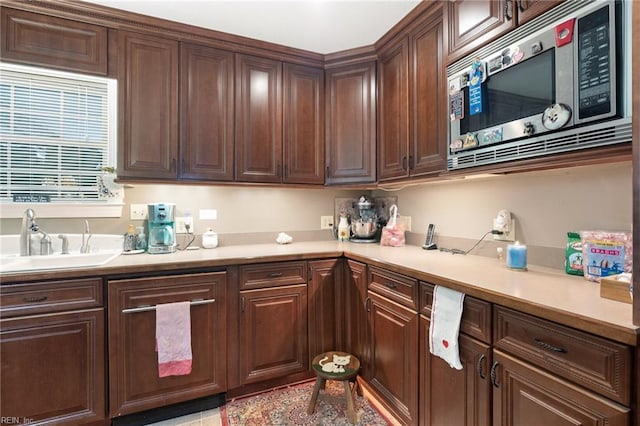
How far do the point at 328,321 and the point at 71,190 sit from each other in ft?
6.33

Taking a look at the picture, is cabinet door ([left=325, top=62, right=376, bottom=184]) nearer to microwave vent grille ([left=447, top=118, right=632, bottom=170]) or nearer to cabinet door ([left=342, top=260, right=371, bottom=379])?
cabinet door ([left=342, top=260, right=371, bottom=379])

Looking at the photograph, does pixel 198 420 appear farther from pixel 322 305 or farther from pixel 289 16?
pixel 289 16

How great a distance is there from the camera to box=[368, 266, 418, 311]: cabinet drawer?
1.51m

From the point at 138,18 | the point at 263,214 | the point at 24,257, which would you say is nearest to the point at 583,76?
the point at 263,214

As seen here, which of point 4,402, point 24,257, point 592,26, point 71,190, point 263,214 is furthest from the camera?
point 263,214

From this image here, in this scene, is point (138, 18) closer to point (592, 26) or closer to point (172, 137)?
point (172, 137)

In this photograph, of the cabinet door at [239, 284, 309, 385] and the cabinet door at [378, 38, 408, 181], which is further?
the cabinet door at [378, 38, 408, 181]

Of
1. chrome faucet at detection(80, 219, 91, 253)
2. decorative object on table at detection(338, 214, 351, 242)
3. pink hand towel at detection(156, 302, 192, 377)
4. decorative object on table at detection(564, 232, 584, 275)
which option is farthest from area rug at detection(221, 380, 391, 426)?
chrome faucet at detection(80, 219, 91, 253)

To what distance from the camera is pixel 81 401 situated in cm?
155

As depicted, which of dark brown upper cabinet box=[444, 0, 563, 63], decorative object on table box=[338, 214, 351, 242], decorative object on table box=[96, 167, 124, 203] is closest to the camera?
dark brown upper cabinet box=[444, 0, 563, 63]

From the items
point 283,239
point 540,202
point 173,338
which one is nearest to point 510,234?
point 540,202

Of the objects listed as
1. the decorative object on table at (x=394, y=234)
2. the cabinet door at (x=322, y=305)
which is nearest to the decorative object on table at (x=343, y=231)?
the decorative object on table at (x=394, y=234)

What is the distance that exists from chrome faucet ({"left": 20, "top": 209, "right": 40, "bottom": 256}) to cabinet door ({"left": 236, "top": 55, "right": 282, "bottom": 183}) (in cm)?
125

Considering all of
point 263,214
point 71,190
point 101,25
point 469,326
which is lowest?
point 469,326
